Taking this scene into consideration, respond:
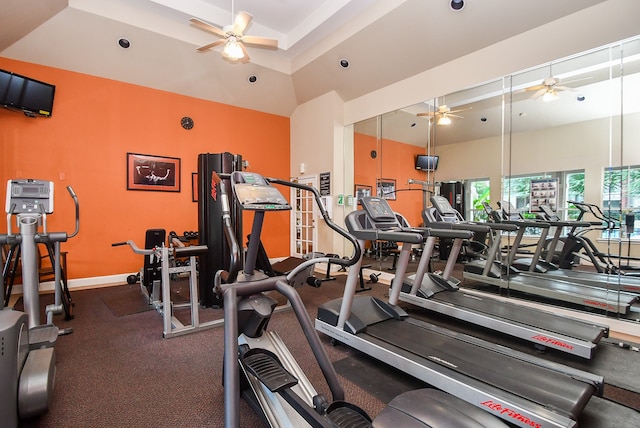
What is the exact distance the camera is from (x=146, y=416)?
6.35 ft

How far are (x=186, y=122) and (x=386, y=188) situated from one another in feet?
13.9

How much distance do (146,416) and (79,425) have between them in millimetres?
362

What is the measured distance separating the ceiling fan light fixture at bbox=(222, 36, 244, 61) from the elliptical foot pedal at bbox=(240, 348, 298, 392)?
3.75 metres

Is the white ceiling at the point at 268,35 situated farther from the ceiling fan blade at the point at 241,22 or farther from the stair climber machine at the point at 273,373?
the stair climber machine at the point at 273,373

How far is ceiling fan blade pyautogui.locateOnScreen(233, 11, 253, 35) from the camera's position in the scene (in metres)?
3.62

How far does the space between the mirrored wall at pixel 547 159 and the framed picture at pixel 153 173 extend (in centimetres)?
380

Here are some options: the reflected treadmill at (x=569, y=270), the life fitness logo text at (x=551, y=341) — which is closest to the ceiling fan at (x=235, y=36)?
the life fitness logo text at (x=551, y=341)

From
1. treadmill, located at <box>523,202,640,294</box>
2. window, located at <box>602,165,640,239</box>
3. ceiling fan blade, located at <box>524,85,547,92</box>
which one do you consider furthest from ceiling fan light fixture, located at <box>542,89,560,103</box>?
treadmill, located at <box>523,202,640,294</box>

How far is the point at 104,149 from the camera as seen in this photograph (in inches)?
209

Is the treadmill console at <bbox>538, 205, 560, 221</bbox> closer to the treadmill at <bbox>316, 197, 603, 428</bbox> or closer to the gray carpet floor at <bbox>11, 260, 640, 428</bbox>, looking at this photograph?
Result: the gray carpet floor at <bbox>11, 260, 640, 428</bbox>

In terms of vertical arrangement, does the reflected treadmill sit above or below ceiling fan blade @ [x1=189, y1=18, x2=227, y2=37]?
below

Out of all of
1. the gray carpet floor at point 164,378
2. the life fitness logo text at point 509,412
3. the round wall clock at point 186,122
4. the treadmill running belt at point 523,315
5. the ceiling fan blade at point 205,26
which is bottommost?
the gray carpet floor at point 164,378

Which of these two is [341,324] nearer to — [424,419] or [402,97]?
[424,419]

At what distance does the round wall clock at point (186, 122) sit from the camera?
6.05m
